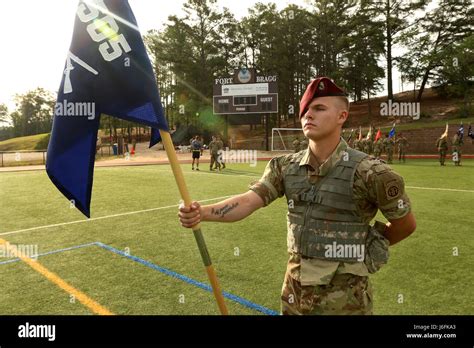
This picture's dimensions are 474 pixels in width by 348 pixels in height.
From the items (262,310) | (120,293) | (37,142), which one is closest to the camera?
(262,310)

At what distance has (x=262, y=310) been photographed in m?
4.09

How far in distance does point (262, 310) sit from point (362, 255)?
2.03 m

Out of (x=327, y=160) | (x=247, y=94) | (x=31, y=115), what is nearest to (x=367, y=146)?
(x=247, y=94)

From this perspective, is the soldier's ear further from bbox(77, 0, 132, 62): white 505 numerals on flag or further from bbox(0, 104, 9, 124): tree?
bbox(0, 104, 9, 124): tree

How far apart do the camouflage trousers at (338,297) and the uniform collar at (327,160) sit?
2.15 ft

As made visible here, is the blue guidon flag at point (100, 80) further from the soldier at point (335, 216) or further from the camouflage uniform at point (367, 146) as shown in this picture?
the camouflage uniform at point (367, 146)

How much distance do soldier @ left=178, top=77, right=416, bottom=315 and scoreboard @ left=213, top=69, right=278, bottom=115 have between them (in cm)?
3178

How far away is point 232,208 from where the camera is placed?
2627mm

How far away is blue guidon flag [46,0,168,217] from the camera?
97.8 inches

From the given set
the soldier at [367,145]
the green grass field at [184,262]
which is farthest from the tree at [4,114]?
the green grass field at [184,262]

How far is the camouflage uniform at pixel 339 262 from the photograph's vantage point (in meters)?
2.26

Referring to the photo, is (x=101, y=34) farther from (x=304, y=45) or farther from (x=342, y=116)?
(x=304, y=45)

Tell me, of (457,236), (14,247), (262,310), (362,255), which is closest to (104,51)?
(362,255)
